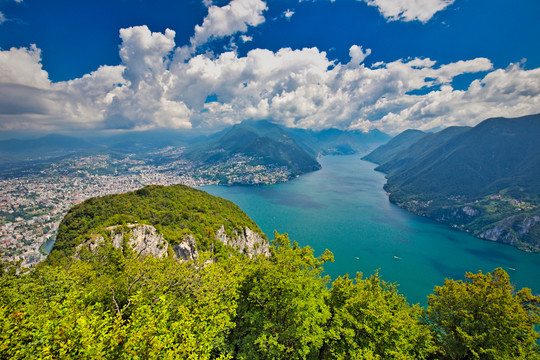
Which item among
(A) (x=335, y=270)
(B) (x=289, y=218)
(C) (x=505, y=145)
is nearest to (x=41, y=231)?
(B) (x=289, y=218)

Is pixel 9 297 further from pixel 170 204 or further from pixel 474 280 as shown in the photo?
pixel 170 204

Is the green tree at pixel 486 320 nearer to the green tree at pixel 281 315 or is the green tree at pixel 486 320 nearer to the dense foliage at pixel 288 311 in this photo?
the dense foliage at pixel 288 311

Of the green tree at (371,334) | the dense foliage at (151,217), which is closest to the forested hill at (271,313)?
the green tree at (371,334)

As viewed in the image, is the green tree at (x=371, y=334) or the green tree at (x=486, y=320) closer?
the green tree at (x=371, y=334)

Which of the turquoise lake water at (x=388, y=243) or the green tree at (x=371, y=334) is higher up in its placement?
the green tree at (x=371, y=334)

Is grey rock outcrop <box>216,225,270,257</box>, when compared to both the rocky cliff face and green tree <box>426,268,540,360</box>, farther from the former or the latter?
green tree <box>426,268,540,360</box>

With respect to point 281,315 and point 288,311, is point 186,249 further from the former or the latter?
point 288,311
